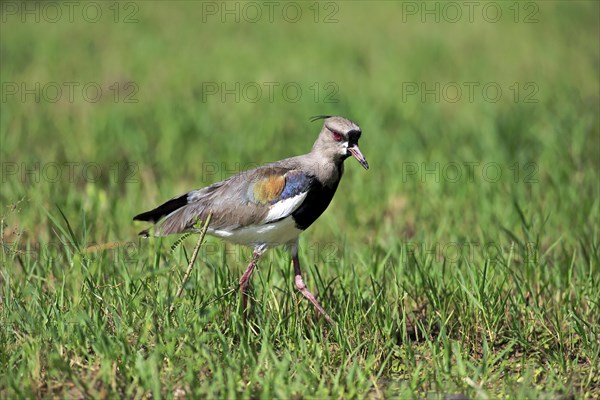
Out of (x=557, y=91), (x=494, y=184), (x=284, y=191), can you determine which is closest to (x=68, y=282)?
(x=284, y=191)

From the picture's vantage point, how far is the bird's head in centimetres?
492

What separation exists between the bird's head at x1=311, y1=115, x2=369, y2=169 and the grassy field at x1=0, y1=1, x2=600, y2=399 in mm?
701

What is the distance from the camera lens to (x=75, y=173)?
763 centimetres

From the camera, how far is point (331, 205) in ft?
23.3

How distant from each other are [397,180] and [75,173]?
9.11 ft

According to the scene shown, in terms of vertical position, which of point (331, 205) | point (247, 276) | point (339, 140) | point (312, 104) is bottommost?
point (331, 205)

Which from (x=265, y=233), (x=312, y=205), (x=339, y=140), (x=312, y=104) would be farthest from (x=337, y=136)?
(x=312, y=104)

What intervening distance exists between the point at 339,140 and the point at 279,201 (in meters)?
0.50

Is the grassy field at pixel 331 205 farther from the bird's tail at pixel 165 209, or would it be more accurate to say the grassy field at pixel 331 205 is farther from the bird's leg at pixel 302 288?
the bird's tail at pixel 165 209

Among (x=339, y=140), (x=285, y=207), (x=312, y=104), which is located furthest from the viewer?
(x=312, y=104)

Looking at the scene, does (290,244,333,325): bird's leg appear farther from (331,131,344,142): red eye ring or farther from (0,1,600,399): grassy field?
(331,131,344,142): red eye ring

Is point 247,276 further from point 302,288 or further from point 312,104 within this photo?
point 312,104

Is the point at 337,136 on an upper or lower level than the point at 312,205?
upper

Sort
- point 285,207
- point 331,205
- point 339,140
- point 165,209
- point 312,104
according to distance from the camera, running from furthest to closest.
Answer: point 312,104
point 331,205
point 165,209
point 339,140
point 285,207
